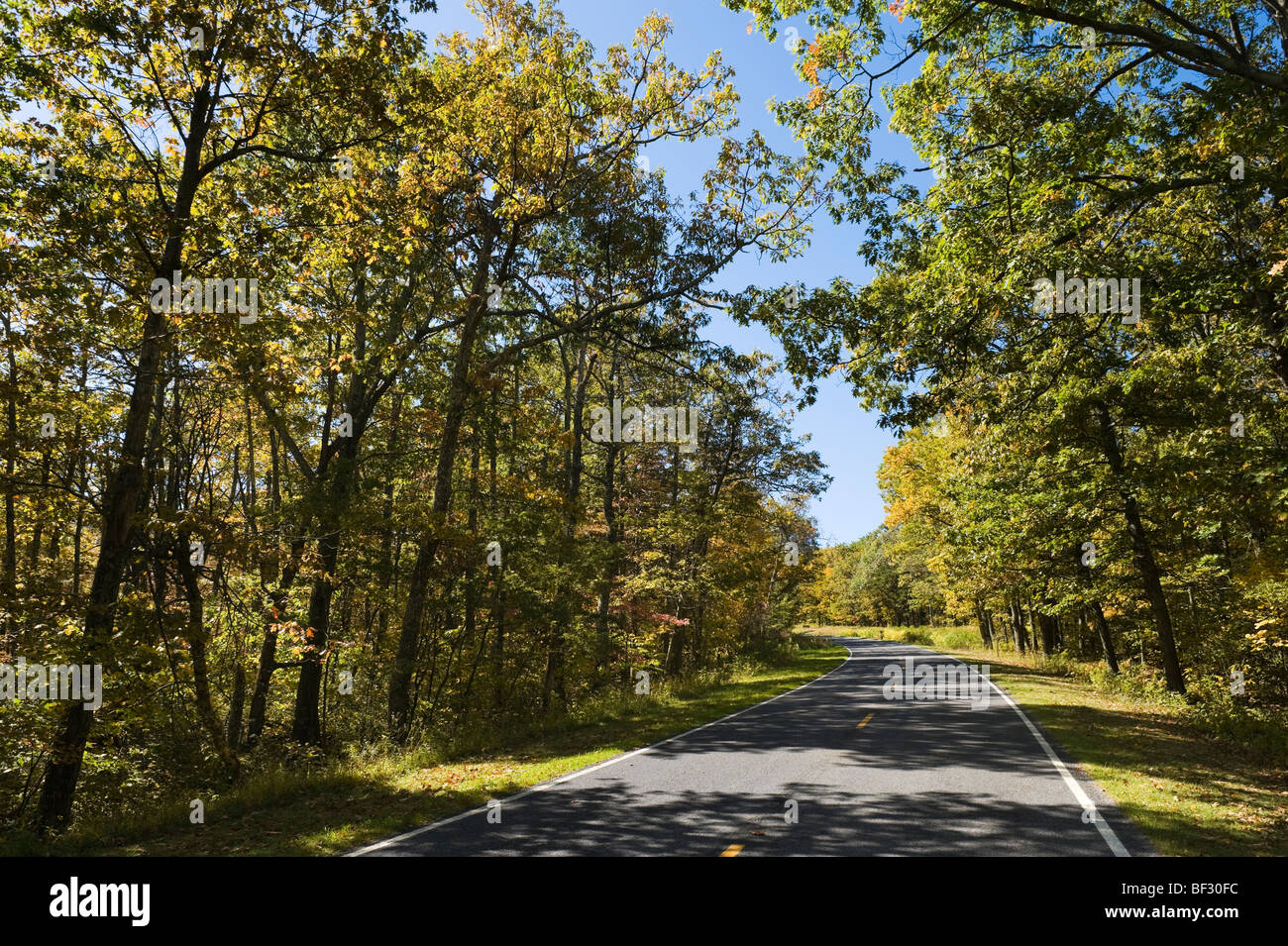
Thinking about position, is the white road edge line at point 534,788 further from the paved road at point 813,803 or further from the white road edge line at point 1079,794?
the white road edge line at point 1079,794

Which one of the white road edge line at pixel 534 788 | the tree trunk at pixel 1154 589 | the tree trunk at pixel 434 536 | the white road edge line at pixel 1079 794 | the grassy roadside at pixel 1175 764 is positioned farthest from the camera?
the tree trunk at pixel 1154 589

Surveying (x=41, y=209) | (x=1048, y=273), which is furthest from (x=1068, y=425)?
(x=41, y=209)

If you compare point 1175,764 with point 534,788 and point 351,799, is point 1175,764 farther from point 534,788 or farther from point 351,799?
point 351,799

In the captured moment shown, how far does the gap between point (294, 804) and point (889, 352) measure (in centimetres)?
1023

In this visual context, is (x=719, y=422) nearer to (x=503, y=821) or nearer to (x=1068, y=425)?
(x=1068, y=425)

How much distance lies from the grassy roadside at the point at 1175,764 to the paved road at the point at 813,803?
0.44 m

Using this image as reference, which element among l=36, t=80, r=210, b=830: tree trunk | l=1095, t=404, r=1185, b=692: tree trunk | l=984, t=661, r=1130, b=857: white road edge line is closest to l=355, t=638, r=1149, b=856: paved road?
l=984, t=661, r=1130, b=857: white road edge line

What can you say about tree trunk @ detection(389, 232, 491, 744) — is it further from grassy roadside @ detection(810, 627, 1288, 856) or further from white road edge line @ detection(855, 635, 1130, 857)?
grassy roadside @ detection(810, 627, 1288, 856)

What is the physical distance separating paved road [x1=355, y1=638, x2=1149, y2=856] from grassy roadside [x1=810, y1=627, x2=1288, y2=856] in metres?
0.44

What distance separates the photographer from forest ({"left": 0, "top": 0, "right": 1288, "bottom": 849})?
7.87m

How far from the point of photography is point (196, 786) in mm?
11922

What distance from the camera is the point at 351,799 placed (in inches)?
309

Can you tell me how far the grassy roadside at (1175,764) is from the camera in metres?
6.15

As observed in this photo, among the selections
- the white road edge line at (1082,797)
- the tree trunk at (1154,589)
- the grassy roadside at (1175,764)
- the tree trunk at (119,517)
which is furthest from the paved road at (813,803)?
the tree trunk at (1154,589)
